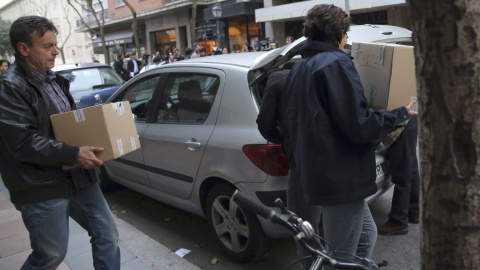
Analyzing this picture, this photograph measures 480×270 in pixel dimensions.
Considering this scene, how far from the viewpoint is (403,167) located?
355 cm

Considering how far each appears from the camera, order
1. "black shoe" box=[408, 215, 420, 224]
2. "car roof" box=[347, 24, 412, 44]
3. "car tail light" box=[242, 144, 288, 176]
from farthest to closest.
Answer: "car roof" box=[347, 24, 412, 44]
"black shoe" box=[408, 215, 420, 224]
"car tail light" box=[242, 144, 288, 176]

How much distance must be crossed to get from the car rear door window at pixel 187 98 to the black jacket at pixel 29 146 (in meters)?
1.46

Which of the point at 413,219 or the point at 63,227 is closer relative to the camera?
the point at 63,227

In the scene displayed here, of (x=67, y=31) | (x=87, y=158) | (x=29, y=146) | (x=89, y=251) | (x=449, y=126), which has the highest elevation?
(x=67, y=31)

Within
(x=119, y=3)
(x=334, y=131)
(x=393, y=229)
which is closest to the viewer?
(x=334, y=131)

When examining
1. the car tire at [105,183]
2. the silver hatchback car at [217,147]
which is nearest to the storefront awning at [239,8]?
the car tire at [105,183]

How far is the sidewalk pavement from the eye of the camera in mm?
3379

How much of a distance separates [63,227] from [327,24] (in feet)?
5.90

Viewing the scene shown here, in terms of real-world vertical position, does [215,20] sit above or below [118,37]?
below

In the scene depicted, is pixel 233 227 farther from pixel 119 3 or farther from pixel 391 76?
pixel 119 3

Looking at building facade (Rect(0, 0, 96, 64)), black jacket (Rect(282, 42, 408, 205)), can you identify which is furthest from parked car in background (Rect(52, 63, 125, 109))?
building facade (Rect(0, 0, 96, 64))

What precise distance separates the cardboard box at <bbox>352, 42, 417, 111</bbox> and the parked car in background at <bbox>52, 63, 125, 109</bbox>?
6556 millimetres

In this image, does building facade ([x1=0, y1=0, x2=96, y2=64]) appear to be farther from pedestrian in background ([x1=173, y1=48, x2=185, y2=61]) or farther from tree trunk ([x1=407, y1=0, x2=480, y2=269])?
tree trunk ([x1=407, y1=0, x2=480, y2=269])

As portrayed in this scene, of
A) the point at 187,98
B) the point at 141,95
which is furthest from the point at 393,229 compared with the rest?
the point at 141,95
